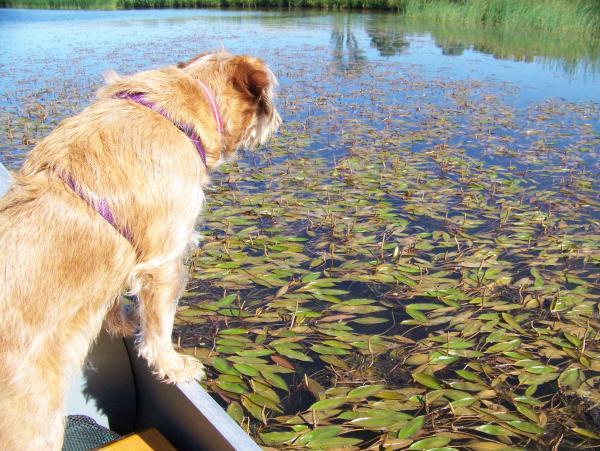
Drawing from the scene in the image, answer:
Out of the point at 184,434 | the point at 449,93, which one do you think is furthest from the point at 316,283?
the point at 449,93

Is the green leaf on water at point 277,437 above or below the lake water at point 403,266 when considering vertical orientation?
below

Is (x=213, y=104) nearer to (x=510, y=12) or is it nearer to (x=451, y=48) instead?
(x=451, y=48)

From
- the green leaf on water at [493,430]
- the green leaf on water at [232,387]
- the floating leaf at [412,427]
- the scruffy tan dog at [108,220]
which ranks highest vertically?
the scruffy tan dog at [108,220]

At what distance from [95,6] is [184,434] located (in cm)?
3610

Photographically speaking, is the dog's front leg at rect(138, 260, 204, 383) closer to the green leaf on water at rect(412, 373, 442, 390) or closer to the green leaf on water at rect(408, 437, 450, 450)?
the green leaf on water at rect(408, 437, 450, 450)

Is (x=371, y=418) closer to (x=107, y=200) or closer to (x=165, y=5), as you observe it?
(x=107, y=200)

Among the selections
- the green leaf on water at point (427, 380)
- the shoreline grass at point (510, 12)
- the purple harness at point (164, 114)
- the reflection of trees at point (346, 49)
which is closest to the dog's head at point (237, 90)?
the purple harness at point (164, 114)

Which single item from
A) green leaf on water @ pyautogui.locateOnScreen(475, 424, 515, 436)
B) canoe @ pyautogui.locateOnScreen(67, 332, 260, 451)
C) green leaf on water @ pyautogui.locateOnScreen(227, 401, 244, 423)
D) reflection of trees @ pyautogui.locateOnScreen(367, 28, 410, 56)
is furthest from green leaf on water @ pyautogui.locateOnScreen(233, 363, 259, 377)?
reflection of trees @ pyautogui.locateOnScreen(367, 28, 410, 56)

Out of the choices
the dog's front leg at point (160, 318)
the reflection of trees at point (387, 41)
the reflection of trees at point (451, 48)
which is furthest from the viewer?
the reflection of trees at point (387, 41)

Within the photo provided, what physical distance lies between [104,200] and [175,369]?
929 millimetres

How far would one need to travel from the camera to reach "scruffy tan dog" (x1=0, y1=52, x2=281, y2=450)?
1.91m

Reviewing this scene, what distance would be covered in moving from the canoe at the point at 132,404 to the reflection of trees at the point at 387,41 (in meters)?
13.8

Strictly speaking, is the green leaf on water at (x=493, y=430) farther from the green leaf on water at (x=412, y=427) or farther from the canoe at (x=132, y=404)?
the canoe at (x=132, y=404)

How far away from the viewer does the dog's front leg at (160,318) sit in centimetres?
251
